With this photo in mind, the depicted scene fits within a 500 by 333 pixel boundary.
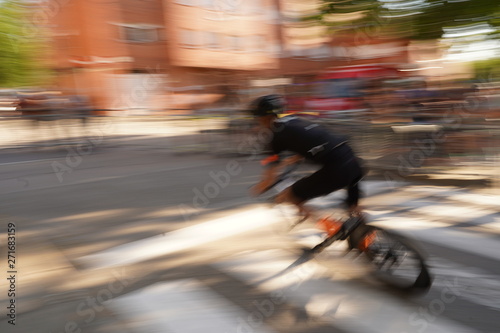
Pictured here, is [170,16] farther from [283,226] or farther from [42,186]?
[283,226]

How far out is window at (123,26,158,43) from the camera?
29297 millimetres

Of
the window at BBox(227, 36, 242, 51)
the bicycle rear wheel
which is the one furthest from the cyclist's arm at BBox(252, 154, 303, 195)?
Result: the window at BBox(227, 36, 242, 51)

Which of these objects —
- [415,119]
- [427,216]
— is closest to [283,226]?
[427,216]

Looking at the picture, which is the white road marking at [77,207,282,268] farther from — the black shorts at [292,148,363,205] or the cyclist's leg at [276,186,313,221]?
the black shorts at [292,148,363,205]

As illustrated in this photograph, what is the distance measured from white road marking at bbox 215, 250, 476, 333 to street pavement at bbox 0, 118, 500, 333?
0.05 feet

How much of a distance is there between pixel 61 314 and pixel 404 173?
6720 millimetres

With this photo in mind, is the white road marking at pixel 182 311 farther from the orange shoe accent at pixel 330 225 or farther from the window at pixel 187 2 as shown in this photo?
the window at pixel 187 2

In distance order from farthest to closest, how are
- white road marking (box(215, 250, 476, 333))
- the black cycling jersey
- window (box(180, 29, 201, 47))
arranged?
window (box(180, 29, 201, 47)), the black cycling jersey, white road marking (box(215, 250, 476, 333))

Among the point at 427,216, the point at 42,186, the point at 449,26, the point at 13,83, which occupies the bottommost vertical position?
the point at 427,216

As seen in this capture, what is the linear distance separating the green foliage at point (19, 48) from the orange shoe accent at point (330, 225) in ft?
94.1

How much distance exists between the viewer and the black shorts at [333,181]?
159 inches

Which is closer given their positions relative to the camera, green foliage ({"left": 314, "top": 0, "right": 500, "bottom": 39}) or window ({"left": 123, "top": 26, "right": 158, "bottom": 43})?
green foliage ({"left": 314, "top": 0, "right": 500, "bottom": 39})

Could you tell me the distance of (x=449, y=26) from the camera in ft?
22.4

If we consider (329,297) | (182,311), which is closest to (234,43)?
(329,297)
